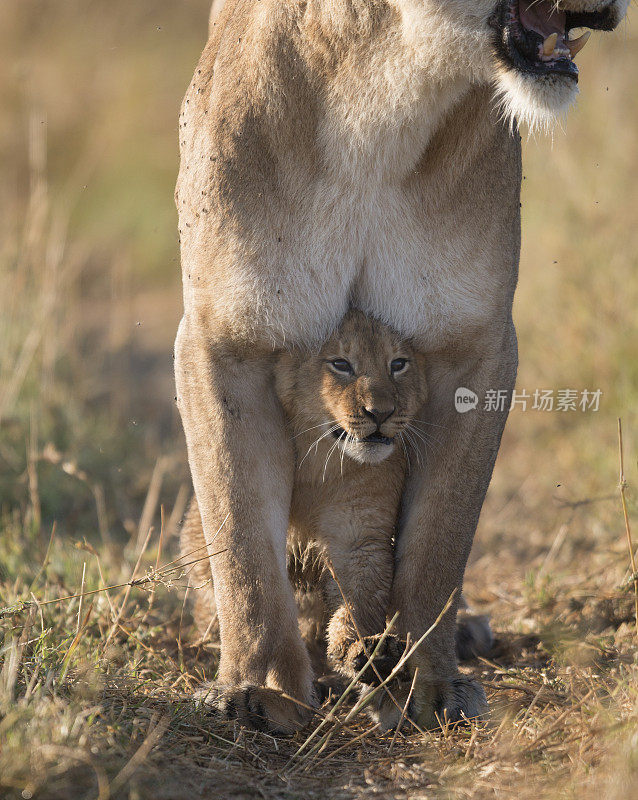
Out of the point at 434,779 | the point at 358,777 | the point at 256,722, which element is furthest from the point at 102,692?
the point at 434,779

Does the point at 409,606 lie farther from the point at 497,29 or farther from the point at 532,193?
the point at 532,193

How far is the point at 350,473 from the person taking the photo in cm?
313

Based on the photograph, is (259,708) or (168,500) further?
(168,500)

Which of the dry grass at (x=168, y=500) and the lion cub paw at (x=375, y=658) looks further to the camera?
the lion cub paw at (x=375, y=658)

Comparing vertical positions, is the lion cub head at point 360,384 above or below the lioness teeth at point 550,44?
below

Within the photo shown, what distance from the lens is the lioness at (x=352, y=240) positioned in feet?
8.66

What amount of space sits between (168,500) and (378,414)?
253cm

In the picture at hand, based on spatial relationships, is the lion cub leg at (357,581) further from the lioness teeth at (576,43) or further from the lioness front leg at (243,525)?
the lioness teeth at (576,43)

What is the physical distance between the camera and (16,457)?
4.86 meters

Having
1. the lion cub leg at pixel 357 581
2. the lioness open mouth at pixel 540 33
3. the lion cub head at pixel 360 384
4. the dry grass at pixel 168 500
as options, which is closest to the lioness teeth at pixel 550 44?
the lioness open mouth at pixel 540 33

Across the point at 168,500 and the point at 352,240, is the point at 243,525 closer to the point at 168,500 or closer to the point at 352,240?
the point at 352,240

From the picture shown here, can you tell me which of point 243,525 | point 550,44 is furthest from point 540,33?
point 243,525

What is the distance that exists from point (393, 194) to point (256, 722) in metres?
1.38

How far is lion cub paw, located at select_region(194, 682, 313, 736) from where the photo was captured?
2.78 meters
